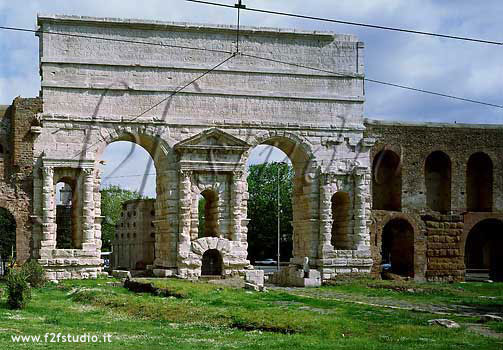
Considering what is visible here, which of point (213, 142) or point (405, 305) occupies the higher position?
point (213, 142)

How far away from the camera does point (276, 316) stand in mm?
17953

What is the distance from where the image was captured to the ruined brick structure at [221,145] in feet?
104

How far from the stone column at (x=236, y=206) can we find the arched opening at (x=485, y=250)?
473 inches

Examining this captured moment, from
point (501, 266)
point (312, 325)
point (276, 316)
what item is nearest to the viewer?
point (312, 325)

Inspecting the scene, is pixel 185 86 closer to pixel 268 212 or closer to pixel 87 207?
pixel 87 207

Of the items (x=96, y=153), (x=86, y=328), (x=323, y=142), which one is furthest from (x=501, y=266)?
(x=86, y=328)

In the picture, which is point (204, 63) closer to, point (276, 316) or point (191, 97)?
point (191, 97)

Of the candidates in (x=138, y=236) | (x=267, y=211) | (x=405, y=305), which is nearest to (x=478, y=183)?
(x=138, y=236)

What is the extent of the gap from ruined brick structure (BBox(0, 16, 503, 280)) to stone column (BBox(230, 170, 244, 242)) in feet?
0.16

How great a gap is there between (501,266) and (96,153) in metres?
19.5

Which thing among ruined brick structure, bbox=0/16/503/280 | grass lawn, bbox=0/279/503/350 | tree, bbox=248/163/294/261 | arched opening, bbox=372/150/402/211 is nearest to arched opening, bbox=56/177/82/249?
ruined brick structure, bbox=0/16/503/280

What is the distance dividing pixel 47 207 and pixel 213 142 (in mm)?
6888

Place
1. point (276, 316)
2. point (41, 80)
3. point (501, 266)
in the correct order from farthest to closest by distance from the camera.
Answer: point (501, 266), point (41, 80), point (276, 316)

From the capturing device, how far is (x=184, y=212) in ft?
107
